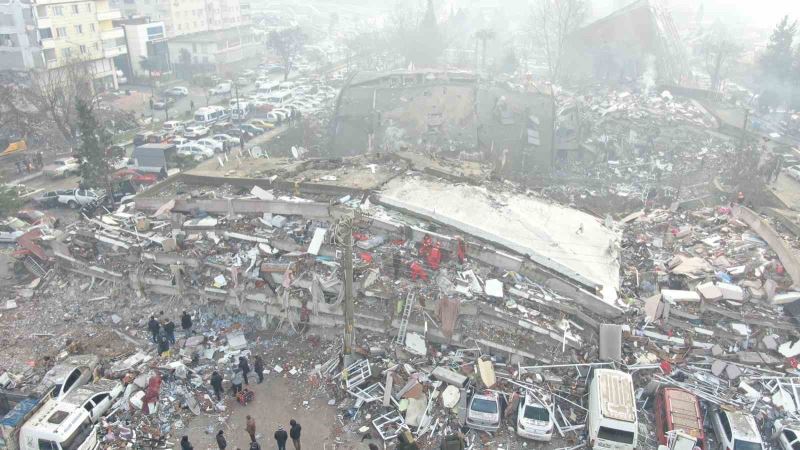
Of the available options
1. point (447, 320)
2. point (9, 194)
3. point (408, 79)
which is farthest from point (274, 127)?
point (447, 320)

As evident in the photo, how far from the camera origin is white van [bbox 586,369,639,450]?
1000 cm

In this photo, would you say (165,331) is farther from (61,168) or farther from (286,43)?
(286,43)

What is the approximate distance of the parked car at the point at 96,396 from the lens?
34.8ft

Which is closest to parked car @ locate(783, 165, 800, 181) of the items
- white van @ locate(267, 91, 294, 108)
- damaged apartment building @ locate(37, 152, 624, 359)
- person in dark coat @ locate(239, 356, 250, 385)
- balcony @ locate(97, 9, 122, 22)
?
damaged apartment building @ locate(37, 152, 624, 359)

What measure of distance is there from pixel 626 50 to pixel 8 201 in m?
38.8

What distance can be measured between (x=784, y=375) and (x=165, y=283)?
1411 cm

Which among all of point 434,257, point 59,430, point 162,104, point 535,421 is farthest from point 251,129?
point 535,421

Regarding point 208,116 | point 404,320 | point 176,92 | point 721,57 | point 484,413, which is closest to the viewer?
point 484,413

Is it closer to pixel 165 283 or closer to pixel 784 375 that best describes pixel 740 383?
pixel 784 375

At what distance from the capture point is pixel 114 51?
1580 inches

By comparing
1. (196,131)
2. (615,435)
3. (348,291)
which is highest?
(348,291)

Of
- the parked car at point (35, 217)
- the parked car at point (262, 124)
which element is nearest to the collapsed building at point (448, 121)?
the parked car at point (262, 124)

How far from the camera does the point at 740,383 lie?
11.6 meters

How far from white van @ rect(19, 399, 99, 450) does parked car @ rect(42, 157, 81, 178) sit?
1618cm
